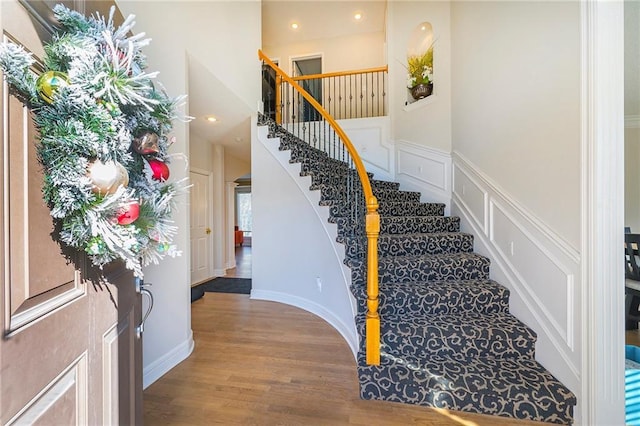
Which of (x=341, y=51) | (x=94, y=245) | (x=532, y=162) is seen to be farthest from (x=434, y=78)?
(x=94, y=245)

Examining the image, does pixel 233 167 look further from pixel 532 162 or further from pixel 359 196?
pixel 532 162

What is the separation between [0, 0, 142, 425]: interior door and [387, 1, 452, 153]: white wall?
12.0 feet

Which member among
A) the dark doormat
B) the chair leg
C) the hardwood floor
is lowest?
the dark doormat

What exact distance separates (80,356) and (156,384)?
141 cm

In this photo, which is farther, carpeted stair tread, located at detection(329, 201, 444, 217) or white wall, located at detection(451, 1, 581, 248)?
carpeted stair tread, located at detection(329, 201, 444, 217)

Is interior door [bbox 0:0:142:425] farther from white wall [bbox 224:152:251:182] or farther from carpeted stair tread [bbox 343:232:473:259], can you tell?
white wall [bbox 224:152:251:182]

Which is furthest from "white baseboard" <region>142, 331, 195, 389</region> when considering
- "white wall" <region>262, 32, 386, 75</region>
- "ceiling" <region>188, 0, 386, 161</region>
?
"white wall" <region>262, 32, 386, 75</region>

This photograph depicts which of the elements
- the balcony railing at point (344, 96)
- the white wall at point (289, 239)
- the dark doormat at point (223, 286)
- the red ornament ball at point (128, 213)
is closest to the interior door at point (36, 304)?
the red ornament ball at point (128, 213)

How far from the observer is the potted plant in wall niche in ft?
12.1

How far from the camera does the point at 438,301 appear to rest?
6.95 feet

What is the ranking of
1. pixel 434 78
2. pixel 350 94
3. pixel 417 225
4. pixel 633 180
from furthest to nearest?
1. pixel 350 94
2. pixel 434 78
3. pixel 633 180
4. pixel 417 225

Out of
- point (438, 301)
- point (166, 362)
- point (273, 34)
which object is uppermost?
point (273, 34)

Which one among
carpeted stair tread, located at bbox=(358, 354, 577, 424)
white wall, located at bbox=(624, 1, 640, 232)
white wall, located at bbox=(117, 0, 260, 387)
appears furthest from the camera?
white wall, located at bbox=(624, 1, 640, 232)

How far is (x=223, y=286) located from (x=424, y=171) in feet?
12.2
